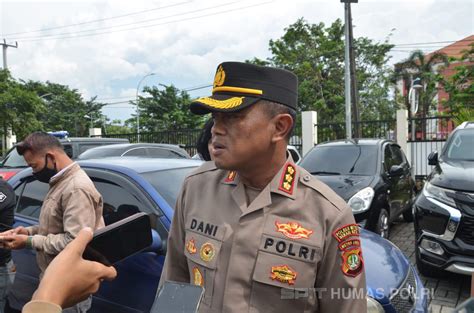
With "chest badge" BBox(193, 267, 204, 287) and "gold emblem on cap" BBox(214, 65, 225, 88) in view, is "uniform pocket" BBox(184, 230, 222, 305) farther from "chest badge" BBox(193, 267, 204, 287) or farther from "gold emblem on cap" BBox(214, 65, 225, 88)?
"gold emblem on cap" BBox(214, 65, 225, 88)

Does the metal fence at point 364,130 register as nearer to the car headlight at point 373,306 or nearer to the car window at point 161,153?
the car window at point 161,153

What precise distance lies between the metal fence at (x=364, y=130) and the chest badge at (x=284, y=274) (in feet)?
41.3

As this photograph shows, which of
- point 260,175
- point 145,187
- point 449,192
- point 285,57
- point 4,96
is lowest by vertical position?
point 449,192

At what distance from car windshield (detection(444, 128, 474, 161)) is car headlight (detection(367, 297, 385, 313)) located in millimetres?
3421

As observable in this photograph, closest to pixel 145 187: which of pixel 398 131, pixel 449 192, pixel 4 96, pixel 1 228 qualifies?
pixel 1 228

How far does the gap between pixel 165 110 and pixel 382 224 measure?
26916 mm

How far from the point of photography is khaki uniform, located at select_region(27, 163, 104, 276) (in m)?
2.29

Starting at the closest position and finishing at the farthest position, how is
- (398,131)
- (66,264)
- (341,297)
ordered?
(66,264) → (341,297) → (398,131)

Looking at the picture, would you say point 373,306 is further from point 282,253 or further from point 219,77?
point 219,77

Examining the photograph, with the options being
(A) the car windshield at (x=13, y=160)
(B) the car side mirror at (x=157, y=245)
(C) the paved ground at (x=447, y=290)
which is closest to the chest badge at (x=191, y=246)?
(B) the car side mirror at (x=157, y=245)

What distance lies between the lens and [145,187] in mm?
2834

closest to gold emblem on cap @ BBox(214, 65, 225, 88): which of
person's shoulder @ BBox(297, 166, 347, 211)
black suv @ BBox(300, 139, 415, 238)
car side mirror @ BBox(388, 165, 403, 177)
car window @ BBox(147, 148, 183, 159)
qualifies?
person's shoulder @ BBox(297, 166, 347, 211)

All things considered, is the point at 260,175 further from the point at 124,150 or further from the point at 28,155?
the point at 124,150

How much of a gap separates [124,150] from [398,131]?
847cm
